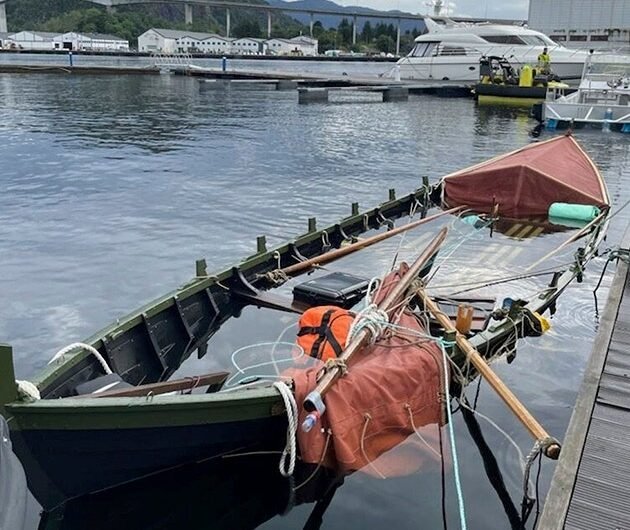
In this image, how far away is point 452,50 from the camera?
7088 centimetres

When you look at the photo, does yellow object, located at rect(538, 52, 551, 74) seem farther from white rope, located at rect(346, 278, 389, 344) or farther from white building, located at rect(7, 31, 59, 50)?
white building, located at rect(7, 31, 59, 50)

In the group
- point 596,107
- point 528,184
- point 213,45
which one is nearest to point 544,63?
point 596,107

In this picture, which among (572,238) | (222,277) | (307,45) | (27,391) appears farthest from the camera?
(307,45)

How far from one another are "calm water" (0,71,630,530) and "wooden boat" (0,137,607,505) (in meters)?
0.59

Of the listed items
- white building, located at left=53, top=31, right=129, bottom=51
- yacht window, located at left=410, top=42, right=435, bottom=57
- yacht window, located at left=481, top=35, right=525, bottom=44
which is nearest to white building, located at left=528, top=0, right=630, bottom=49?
yacht window, located at left=481, top=35, right=525, bottom=44

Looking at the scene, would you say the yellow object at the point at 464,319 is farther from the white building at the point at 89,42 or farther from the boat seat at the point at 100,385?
the white building at the point at 89,42

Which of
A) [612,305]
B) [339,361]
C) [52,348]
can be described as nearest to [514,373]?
[612,305]

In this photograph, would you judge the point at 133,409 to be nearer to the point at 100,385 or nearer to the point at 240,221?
the point at 100,385

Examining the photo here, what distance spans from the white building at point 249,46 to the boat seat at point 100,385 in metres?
179

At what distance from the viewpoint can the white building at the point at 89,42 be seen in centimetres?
15488

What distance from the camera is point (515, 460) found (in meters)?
8.30

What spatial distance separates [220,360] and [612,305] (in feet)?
19.8

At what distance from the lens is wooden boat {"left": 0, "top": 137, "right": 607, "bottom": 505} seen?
6266mm

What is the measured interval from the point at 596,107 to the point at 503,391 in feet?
119
